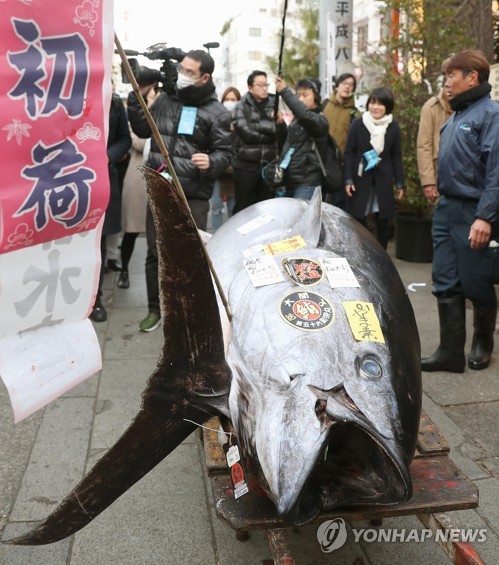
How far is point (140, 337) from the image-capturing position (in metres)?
5.30

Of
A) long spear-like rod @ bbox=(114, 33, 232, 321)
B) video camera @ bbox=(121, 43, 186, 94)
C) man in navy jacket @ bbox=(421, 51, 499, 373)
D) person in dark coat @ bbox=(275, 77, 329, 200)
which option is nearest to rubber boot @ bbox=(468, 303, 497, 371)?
man in navy jacket @ bbox=(421, 51, 499, 373)

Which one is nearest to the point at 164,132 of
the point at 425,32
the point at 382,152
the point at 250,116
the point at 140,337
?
the point at 140,337

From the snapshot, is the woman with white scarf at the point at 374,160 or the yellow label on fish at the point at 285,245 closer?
the yellow label on fish at the point at 285,245

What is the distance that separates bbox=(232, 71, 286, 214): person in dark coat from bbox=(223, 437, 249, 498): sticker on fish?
5.21 m

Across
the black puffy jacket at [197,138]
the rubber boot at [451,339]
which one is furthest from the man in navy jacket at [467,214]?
the black puffy jacket at [197,138]

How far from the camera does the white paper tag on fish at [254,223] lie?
10.3ft

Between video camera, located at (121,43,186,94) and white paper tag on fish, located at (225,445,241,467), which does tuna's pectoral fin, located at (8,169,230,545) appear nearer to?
white paper tag on fish, located at (225,445,241,467)

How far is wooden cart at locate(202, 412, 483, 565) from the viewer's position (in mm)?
2057

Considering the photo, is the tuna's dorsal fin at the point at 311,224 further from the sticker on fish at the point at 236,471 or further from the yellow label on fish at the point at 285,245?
the sticker on fish at the point at 236,471

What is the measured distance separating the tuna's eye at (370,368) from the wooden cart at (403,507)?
17.7 inches

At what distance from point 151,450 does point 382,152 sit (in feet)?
17.6

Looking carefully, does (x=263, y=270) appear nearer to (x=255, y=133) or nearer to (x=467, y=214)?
(x=467, y=214)

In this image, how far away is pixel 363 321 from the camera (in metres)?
2.27
